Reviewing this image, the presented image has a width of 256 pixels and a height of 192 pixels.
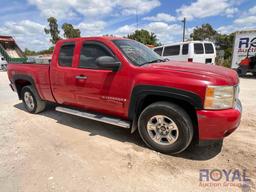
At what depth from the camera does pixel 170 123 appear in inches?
115

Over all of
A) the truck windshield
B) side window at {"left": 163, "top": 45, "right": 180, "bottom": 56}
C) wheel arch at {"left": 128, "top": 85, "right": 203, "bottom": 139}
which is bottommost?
wheel arch at {"left": 128, "top": 85, "right": 203, "bottom": 139}

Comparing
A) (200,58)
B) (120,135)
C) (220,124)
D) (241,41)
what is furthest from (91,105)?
(241,41)

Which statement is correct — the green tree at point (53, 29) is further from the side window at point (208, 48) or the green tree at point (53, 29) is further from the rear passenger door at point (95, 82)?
the rear passenger door at point (95, 82)

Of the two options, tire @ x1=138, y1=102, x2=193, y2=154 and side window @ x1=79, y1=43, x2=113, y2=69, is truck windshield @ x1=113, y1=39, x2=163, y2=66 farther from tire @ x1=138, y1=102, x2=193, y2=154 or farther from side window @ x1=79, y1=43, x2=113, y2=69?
tire @ x1=138, y1=102, x2=193, y2=154

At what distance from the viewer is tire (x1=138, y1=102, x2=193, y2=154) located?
2783 mm

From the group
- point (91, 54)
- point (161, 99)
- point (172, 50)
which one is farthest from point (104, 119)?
point (172, 50)

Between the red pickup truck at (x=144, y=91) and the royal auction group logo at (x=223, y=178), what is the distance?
0.47 m

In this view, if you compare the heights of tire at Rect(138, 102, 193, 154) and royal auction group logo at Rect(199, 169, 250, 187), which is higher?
tire at Rect(138, 102, 193, 154)

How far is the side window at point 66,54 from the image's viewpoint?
3.88 m

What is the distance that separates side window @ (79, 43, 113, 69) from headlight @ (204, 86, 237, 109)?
1.83 meters

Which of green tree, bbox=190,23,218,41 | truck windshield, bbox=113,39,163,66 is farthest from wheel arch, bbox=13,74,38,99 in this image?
green tree, bbox=190,23,218,41

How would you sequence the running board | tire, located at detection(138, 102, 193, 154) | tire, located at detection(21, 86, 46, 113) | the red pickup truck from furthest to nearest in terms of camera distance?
tire, located at detection(21, 86, 46, 113), the running board, tire, located at detection(138, 102, 193, 154), the red pickup truck

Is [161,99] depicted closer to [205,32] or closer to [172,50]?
[172,50]

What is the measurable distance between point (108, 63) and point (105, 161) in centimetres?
155
